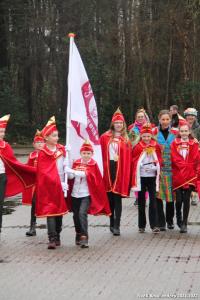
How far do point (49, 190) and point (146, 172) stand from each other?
1823 millimetres

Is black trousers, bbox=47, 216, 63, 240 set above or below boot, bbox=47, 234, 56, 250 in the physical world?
above

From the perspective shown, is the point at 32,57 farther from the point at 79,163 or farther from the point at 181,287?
the point at 181,287

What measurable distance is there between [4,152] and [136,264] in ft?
9.25

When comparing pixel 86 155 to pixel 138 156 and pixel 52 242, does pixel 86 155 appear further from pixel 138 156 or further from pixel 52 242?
pixel 52 242

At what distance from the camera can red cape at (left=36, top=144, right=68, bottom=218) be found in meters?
9.67

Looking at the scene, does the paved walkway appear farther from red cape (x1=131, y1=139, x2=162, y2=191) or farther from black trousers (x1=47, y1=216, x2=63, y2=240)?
red cape (x1=131, y1=139, x2=162, y2=191)

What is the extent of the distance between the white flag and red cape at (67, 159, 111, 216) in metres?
0.25

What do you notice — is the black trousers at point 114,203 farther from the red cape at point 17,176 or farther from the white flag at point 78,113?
the red cape at point 17,176

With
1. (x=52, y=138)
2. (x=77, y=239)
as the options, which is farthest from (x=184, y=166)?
(x=52, y=138)

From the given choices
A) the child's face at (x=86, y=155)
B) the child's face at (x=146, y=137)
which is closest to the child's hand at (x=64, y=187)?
the child's face at (x=86, y=155)

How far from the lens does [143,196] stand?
10852mm

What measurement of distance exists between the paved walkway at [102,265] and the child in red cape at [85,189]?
0.46m

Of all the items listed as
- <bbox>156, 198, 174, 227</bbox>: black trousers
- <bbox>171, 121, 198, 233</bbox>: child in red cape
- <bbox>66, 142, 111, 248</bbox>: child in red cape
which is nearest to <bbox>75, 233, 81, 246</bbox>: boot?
<bbox>66, 142, 111, 248</bbox>: child in red cape

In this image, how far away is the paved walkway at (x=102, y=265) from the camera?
23.6ft
